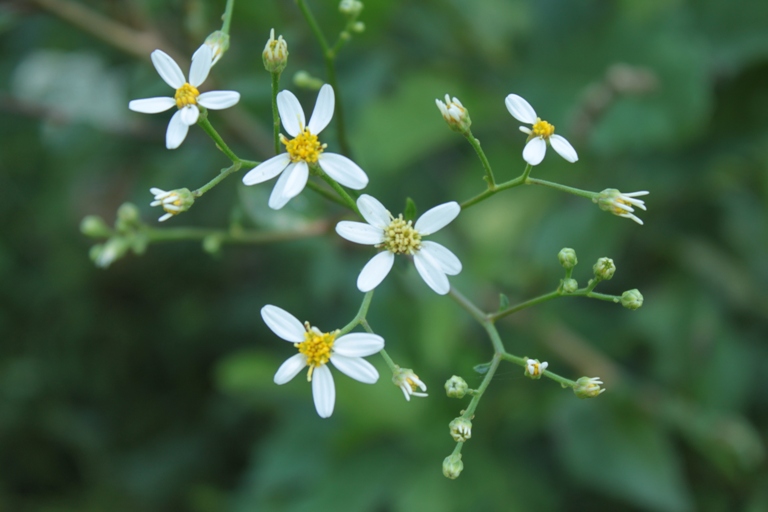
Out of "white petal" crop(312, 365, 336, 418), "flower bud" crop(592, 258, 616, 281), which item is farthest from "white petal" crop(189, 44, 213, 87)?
"flower bud" crop(592, 258, 616, 281)

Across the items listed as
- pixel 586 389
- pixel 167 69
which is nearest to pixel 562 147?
pixel 586 389

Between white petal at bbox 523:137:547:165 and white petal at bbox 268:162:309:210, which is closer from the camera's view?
white petal at bbox 268:162:309:210

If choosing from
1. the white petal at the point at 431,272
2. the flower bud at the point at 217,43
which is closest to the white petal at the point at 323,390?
the white petal at the point at 431,272

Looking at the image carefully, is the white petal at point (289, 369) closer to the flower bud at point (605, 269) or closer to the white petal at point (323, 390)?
the white petal at point (323, 390)

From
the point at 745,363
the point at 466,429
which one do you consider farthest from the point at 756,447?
the point at 466,429

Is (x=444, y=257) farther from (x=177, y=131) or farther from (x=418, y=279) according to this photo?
(x=418, y=279)

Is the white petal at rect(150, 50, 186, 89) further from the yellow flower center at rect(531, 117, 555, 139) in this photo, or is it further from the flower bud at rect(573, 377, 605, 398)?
the flower bud at rect(573, 377, 605, 398)
